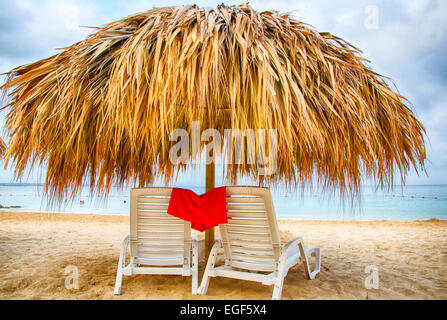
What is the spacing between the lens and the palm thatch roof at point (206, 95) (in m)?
2.02

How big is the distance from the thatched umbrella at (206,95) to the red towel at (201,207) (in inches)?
16.7

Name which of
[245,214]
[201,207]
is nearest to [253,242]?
[245,214]

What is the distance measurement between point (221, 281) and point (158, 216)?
94 cm

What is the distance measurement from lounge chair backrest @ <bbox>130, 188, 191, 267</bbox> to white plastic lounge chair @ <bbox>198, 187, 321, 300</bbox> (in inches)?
11.6

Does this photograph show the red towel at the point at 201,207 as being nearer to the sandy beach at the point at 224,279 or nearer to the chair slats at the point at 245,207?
the chair slats at the point at 245,207

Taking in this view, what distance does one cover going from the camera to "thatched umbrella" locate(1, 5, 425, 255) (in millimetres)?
2021

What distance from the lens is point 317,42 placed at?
2.55 meters

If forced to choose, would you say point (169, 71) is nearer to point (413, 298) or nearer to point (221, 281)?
point (221, 281)

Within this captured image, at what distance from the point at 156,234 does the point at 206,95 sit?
128 cm

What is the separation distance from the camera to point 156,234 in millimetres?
2494

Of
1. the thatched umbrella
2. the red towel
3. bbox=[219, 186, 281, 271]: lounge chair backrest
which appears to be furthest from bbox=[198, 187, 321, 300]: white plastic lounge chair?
the thatched umbrella

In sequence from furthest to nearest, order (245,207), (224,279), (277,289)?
(224,279), (245,207), (277,289)

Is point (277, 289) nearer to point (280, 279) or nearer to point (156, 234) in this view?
point (280, 279)

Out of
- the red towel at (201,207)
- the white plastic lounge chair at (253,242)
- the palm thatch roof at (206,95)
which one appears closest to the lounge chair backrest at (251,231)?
the white plastic lounge chair at (253,242)
